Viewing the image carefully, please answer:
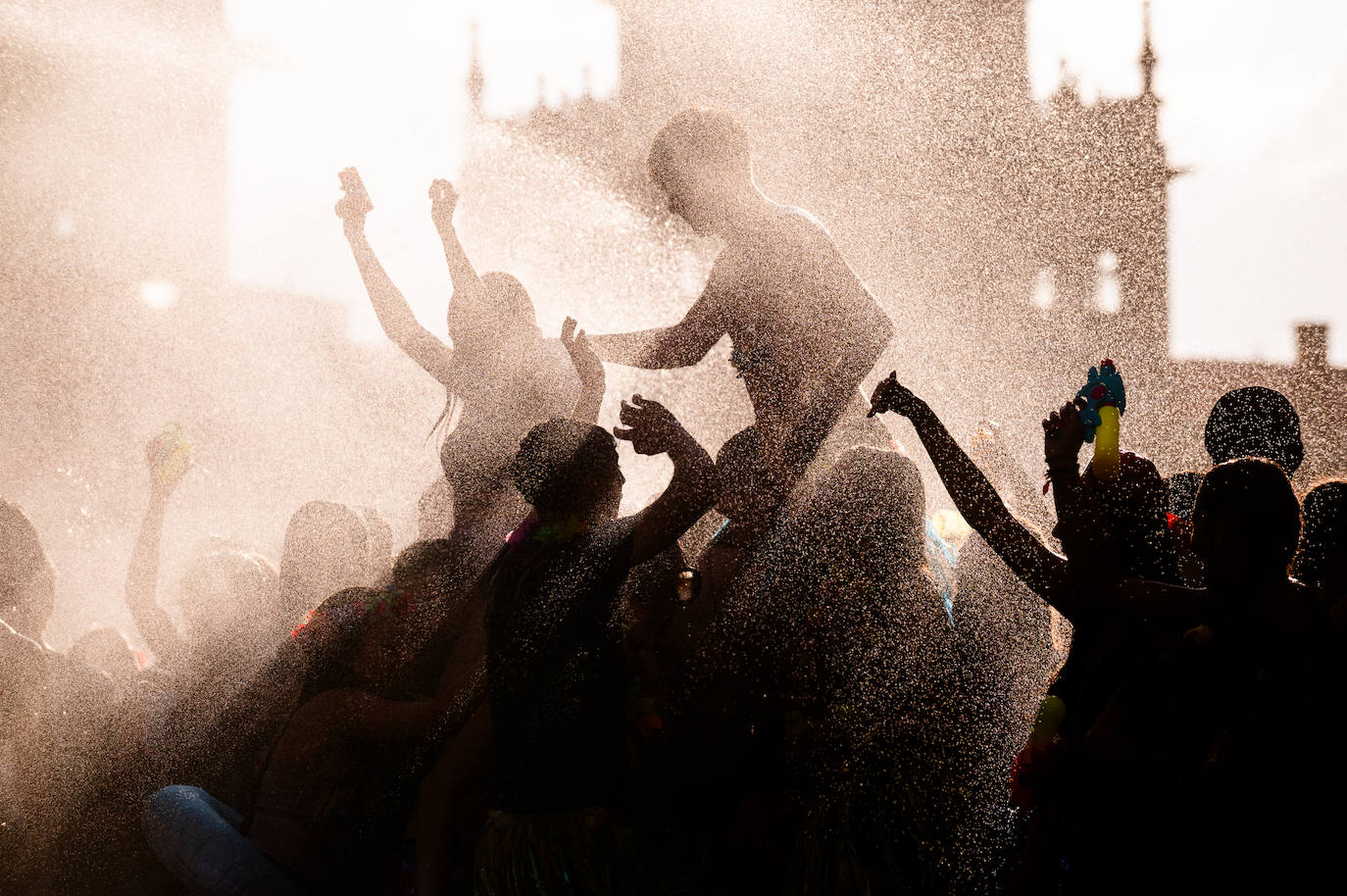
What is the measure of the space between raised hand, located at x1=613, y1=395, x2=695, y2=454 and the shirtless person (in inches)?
20.7

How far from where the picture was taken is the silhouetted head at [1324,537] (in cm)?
259

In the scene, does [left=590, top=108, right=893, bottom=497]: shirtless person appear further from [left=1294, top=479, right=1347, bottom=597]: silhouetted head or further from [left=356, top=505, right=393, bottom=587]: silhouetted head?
[left=356, top=505, right=393, bottom=587]: silhouetted head

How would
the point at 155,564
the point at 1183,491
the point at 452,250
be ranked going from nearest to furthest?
the point at 1183,491 < the point at 452,250 < the point at 155,564

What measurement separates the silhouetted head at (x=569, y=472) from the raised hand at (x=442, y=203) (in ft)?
5.28

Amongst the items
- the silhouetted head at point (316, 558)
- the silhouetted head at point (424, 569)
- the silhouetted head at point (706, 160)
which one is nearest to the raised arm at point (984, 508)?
the silhouetted head at point (706, 160)

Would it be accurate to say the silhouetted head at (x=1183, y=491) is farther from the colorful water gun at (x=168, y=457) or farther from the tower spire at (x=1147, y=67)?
the tower spire at (x=1147, y=67)

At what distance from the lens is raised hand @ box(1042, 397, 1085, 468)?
2.81 m

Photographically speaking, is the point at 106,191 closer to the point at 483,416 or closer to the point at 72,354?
the point at 72,354

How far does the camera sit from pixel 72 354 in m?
15.2

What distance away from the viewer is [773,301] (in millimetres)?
3729

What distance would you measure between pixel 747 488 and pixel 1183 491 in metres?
1.31

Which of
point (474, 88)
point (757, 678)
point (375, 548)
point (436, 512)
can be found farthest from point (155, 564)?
point (474, 88)

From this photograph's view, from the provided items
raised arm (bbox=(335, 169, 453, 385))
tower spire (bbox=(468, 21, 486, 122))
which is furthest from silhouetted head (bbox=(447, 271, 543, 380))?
tower spire (bbox=(468, 21, 486, 122))

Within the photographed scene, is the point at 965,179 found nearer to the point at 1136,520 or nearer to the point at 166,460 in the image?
the point at 166,460
